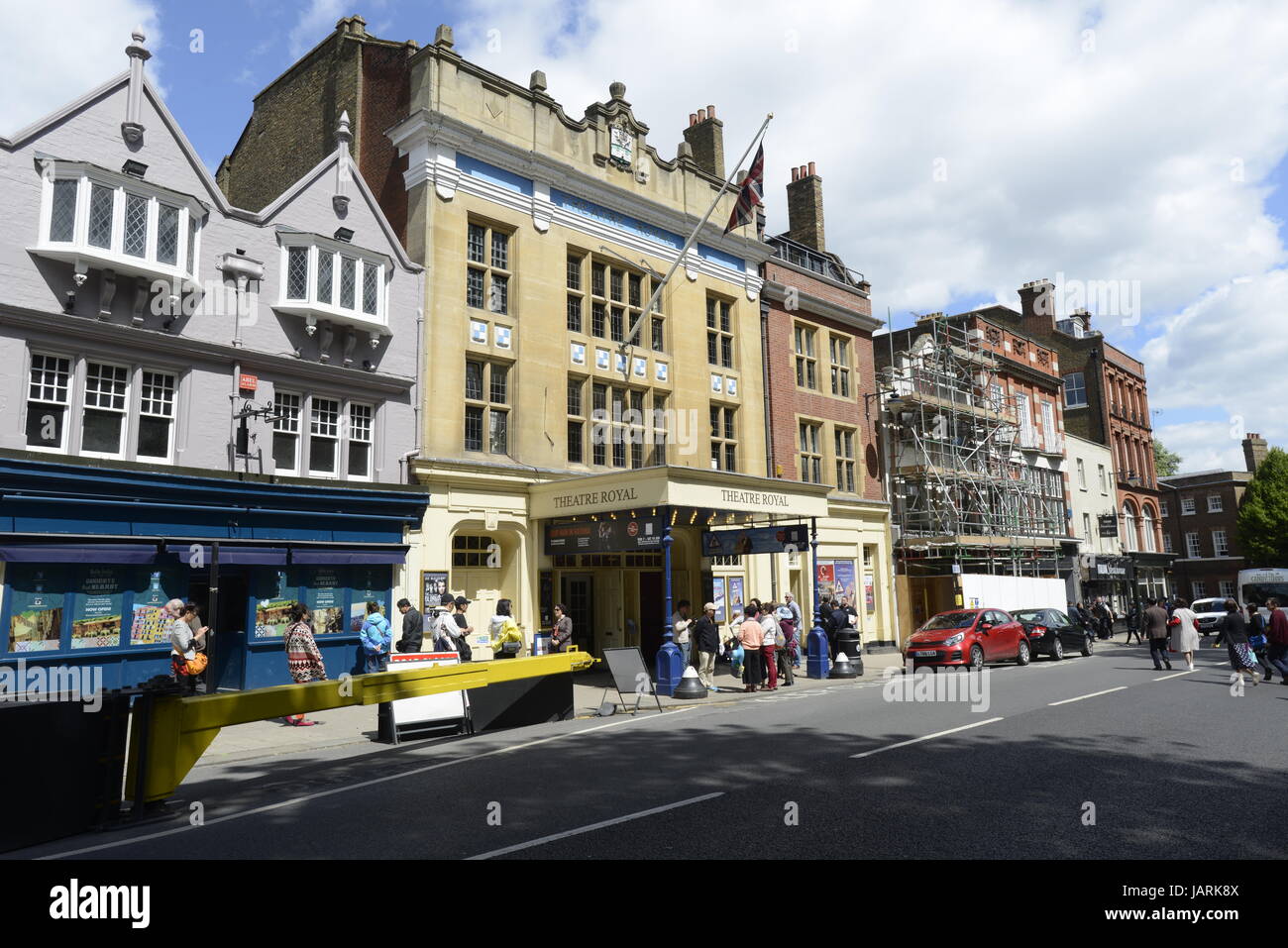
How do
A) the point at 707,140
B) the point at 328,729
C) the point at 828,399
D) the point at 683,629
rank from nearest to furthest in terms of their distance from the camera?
the point at 328,729
the point at 683,629
the point at 707,140
the point at 828,399

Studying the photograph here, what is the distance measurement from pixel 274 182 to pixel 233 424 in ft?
36.6

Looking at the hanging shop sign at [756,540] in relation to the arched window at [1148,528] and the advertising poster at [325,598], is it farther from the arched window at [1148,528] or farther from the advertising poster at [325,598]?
the arched window at [1148,528]

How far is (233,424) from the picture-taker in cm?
1596

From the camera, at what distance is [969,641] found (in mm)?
20750

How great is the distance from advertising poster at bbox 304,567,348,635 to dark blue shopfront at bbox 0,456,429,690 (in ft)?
0.07

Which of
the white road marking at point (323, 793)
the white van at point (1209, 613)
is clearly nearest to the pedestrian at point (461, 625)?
the white road marking at point (323, 793)

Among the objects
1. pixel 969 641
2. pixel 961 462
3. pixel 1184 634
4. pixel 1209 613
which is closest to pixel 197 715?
pixel 969 641

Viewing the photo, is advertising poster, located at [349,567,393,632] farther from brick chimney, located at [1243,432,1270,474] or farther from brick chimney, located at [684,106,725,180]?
brick chimney, located at [1243,432,1270,474]

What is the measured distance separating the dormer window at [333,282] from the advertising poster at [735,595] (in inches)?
506

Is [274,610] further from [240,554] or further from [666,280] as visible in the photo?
[666,280]

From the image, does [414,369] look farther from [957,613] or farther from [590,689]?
[957,613]

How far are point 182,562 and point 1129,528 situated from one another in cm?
4993

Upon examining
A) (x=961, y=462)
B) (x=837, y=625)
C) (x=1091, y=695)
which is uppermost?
(x=961, y=462)

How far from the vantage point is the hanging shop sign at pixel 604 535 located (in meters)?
17.7
